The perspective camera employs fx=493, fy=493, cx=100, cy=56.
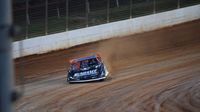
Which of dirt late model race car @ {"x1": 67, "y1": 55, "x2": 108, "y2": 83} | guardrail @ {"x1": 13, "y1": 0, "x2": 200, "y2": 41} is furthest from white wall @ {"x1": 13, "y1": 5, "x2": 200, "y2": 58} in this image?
dirt late model race car @ {"x1": 67, "y1": 55, "x2": 108, "y2": 83}

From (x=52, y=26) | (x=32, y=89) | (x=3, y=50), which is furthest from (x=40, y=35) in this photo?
(x=3, y=50)

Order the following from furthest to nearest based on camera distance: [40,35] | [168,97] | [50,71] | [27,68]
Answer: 1. [40,35]
2. [27,68]
3. [50,71]
4. [168,97]

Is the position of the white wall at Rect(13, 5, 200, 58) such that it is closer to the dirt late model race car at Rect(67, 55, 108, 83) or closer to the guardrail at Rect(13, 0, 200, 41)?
the guardrail at Rect(13, 0, 200, 41)

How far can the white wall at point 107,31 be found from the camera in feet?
74.6

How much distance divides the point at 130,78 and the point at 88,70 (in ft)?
6.04

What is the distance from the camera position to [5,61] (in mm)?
1809

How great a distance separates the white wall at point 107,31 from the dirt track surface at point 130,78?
0.55m

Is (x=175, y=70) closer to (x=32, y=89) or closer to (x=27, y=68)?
(x=32, y=89)

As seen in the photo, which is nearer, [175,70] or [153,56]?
[175,70]

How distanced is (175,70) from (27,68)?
6589 mm

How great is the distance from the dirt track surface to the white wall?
55 centimetres

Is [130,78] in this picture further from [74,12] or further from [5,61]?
[5,61]

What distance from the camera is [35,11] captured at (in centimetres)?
2445

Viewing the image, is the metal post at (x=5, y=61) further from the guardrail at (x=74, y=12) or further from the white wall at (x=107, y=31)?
the guardrail at (x=74, y=12)
